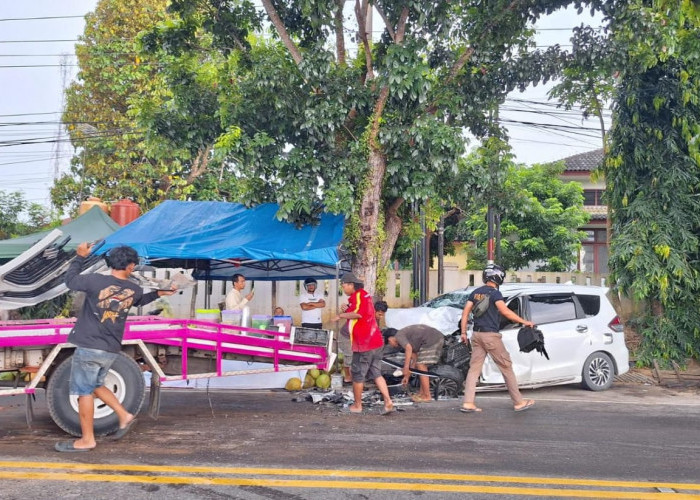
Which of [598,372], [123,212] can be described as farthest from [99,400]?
[123,212]

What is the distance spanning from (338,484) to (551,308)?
20.4ft

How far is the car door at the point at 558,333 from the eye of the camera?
10062mm

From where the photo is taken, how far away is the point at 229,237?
11469 mm

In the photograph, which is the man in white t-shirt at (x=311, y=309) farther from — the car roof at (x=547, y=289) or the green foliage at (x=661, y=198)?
the green foliage at (x=661, y=198)

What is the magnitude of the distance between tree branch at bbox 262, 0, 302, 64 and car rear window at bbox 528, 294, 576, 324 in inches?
204

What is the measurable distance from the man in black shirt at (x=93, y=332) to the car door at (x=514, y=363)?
17.7 ft

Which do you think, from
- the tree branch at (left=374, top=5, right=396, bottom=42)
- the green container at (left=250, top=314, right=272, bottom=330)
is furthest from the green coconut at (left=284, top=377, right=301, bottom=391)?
the tree branch at (left=374, top=5, right=396, bottom=42)

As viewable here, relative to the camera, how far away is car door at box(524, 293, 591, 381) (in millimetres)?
10062

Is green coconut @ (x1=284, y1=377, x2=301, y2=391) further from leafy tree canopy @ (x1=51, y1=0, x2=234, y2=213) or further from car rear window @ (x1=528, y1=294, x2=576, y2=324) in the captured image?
leafy tree canopy @ (x1=51, y1=0, x2=234, y2=213)

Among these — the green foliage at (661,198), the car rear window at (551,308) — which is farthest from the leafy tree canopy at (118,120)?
the car rear window at (551,308)

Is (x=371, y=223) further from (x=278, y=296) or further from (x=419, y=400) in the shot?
(x=278, y=296)

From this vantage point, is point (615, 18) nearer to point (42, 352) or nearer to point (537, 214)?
point (42, 352)

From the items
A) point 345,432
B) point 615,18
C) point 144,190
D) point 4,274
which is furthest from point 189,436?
point 144,190

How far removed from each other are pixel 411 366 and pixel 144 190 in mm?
15216
